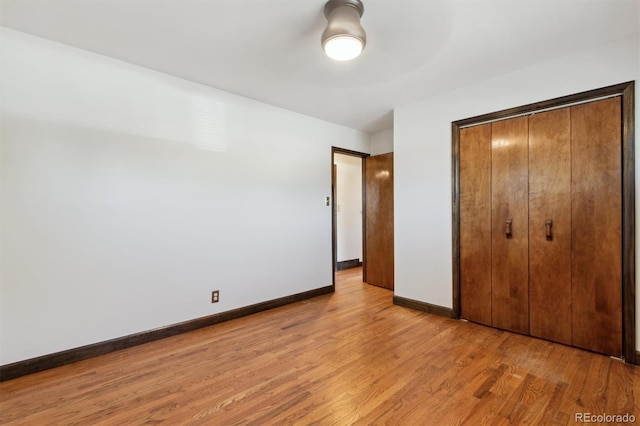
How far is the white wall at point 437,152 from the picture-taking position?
2420 millimetres

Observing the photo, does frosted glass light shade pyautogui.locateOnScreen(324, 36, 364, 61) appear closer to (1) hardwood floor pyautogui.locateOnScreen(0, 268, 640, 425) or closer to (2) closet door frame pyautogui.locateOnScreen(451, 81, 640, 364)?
(2) closet door frame pyautogui.locateOnScreen(451, 81, 640, 364)

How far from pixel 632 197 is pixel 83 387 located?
161 inches

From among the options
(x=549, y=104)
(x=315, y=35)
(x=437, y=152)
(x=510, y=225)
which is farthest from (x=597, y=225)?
Answer: (x=315, y=35)

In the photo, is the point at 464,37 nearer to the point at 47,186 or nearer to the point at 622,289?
the point at 622,289

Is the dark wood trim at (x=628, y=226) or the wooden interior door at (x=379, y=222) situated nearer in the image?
the dark wood trim at (x=628, y=226)

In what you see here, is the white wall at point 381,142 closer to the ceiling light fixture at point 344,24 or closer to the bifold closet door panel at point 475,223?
the bifold closet door panel at point 475,223

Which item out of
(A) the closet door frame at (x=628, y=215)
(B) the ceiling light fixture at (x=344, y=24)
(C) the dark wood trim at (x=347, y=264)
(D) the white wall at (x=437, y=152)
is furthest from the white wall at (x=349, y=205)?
(B) the ceiling light fixture at (x=344, y=24)

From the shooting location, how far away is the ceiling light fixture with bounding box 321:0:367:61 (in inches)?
66.8

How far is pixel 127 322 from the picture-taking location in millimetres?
2479

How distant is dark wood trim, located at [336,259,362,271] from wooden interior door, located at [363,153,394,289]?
3.52 ft

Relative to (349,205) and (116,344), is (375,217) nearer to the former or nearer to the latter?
(349,205)

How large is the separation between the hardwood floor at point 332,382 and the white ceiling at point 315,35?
2429 mm

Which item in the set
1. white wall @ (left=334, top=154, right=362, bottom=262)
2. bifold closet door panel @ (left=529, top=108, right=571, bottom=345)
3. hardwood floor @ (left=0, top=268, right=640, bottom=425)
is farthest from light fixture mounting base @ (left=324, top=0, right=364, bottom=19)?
white wall @ (left=334, top=154, right=362, bottom=262)

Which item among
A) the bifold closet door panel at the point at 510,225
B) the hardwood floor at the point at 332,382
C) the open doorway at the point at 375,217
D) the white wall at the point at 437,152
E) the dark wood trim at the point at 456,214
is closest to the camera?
the hardwood floor at the point at 332,382
